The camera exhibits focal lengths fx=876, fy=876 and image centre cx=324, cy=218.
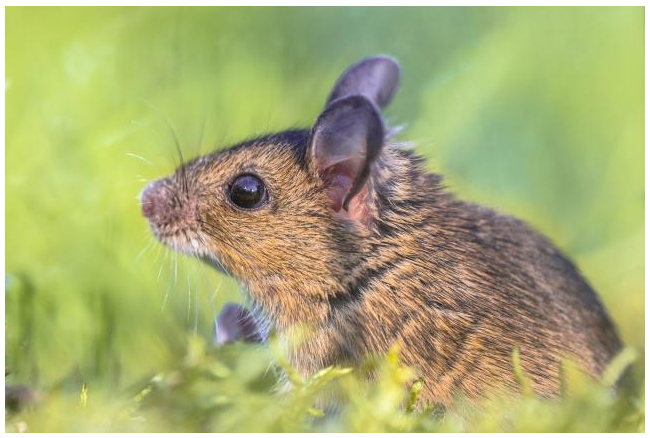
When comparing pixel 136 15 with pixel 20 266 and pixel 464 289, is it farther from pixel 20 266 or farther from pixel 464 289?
pixel 464 289

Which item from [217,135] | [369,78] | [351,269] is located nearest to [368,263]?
[351,269]

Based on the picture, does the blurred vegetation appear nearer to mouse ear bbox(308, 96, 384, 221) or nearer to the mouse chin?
the mouse chin

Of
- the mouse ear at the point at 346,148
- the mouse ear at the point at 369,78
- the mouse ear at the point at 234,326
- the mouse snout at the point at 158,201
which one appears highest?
the mouse ear at the point at 369,78

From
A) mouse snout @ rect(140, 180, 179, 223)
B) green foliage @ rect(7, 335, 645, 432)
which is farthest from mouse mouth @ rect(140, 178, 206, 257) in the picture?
green foliage @ rect(7, 335, 645, 432)

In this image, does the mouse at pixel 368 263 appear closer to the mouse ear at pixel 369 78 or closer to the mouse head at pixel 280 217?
the mouse head at pixel 280 217

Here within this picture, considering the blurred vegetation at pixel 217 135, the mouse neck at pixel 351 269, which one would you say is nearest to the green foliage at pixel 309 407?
the blurred vegetation at pixel 217 135

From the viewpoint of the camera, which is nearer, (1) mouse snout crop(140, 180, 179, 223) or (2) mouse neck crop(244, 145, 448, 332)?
(2) mouse neck crop(244, 145, 448, 332)
